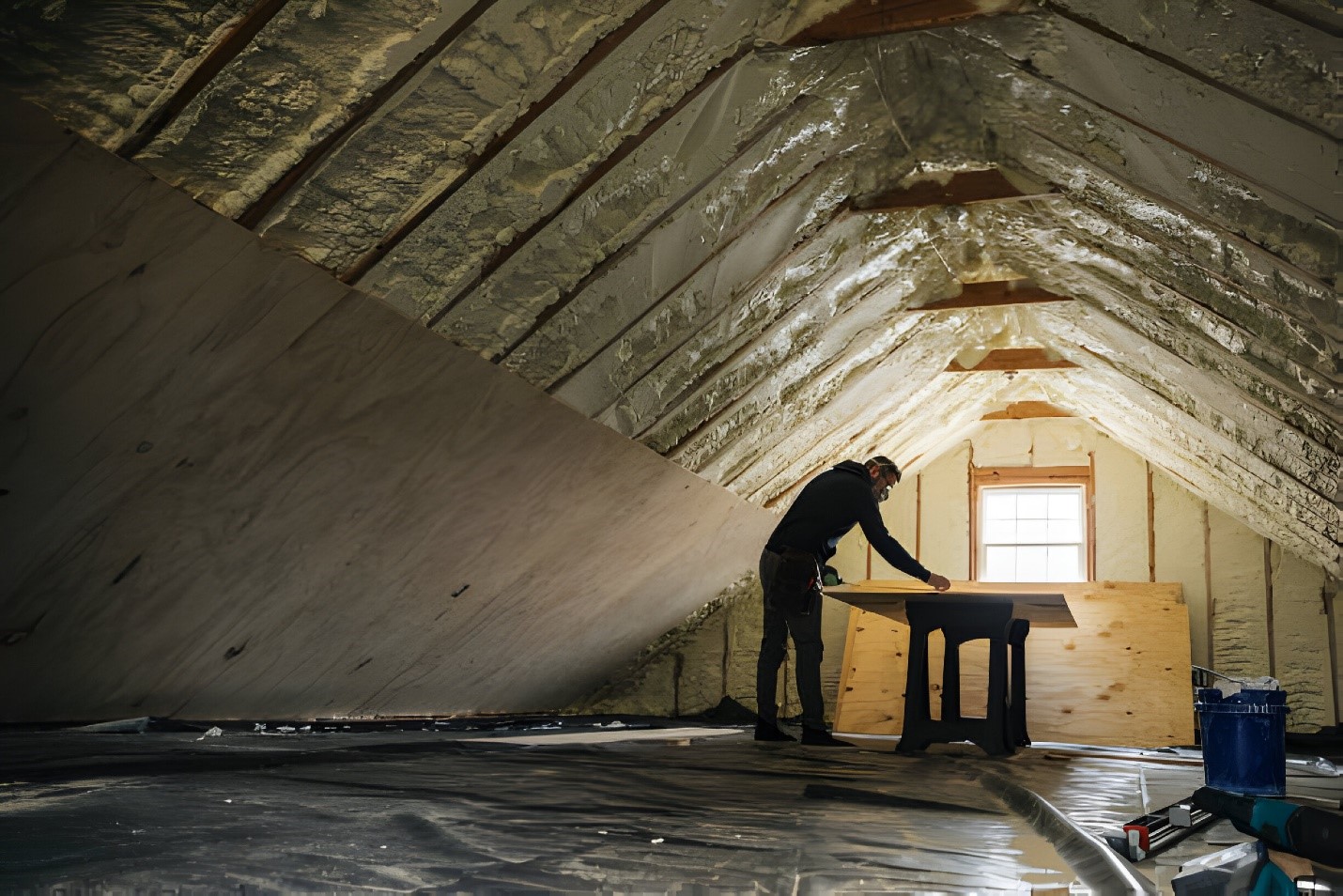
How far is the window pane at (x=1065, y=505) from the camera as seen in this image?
26.6ft

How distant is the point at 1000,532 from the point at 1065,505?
487 millimetres

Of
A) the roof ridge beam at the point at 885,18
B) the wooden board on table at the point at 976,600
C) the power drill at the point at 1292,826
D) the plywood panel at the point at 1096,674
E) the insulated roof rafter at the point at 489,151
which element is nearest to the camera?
the power drill at the point at 1292,826

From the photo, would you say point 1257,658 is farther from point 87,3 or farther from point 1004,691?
point 87,3

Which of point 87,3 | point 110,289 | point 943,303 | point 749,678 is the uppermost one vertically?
point 943,303

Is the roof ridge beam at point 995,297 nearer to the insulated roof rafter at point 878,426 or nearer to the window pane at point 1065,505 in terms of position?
the insulated roof rafter at point 878,426

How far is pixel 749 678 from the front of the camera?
8.09 meters

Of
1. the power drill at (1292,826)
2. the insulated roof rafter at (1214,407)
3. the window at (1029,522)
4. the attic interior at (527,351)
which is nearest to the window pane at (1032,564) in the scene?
the window at (1029,522)

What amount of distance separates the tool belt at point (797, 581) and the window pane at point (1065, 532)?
3747 mm

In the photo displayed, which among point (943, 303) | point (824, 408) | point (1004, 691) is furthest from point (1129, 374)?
point (1004, 691)

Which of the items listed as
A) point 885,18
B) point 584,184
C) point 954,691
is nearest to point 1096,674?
point 954,691

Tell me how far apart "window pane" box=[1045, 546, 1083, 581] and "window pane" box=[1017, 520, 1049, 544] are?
0.34ft

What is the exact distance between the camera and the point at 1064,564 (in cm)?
804

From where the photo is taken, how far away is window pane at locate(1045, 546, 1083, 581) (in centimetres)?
798

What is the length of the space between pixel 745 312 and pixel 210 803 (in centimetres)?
279
